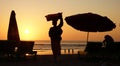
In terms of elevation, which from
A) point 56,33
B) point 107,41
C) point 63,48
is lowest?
point 63,48

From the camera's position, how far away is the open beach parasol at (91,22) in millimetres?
18641

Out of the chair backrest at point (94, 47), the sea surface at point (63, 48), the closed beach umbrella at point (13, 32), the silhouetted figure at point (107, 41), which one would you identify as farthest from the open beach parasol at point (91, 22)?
the sea surface at point (63, 48)

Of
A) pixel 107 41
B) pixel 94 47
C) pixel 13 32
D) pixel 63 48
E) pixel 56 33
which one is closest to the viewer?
pixel 56 33

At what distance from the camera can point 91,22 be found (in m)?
18.9

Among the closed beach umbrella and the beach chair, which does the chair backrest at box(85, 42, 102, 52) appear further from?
the closed beach umbrella

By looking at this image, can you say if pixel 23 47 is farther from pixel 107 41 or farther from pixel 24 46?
pixel 107 41

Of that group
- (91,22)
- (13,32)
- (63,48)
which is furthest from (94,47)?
(63,48)

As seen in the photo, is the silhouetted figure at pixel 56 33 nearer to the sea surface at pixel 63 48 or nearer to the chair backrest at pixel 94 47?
the chair backrest at pixel 94 47

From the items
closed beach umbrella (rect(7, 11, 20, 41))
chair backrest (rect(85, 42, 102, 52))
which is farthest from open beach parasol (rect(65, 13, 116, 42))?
closed beach umbrella (rect(7, 11, 20, 41))

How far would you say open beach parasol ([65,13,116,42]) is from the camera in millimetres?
18641

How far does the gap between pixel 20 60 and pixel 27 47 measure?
73cm

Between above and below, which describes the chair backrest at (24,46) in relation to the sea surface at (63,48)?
above

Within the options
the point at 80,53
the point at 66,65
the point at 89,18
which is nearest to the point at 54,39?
the point at 66,65

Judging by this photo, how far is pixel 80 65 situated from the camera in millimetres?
16016
